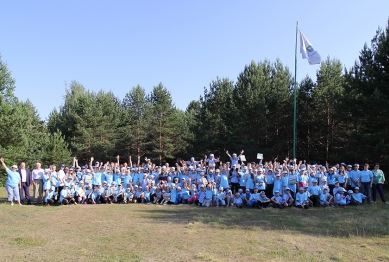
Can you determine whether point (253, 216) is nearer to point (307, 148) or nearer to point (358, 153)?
point (358, 153)

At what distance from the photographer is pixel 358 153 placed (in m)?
20.5

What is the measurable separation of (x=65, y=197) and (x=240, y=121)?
53.6 ft

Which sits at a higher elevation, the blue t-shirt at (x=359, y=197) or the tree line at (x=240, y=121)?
the tree line at (x=240, y=121)

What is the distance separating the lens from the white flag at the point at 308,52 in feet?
73.4

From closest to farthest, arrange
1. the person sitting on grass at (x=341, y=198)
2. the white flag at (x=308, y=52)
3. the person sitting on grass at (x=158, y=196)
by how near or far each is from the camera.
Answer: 1. the person sitting on grass at (x=341, y=198)
2. the person sitting on grass at (x=158, y=196)
3. the white flag at (x=308, y=52)

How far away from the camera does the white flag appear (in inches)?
A: 881

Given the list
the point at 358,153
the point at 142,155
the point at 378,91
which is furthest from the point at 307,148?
the point at 142,155

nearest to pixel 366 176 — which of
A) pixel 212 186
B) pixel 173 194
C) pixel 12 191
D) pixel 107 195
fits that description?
pixel 212 186

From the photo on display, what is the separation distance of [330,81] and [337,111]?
16.0ft

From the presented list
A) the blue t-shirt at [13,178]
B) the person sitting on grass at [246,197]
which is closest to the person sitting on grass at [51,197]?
the blue t-shirt at [13,178]

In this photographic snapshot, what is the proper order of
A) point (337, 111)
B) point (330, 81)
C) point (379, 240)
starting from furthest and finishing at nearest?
point (330, 81) < point (337, 111) < point (379, 240)

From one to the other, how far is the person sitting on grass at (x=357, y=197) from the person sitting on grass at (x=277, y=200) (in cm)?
306

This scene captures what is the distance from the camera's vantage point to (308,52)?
74.6 ft

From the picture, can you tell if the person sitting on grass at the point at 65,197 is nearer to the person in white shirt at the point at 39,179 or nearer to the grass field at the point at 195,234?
the person in white shirt at the point at 39,179
